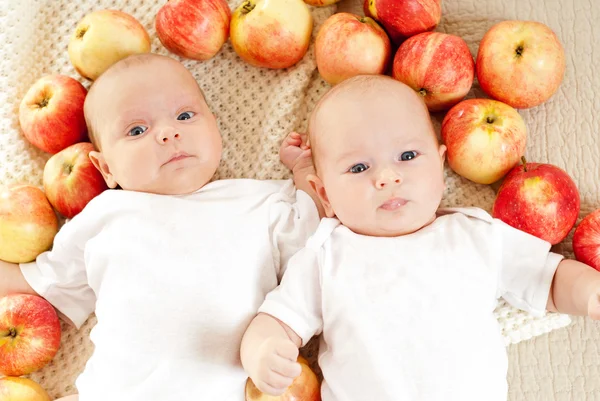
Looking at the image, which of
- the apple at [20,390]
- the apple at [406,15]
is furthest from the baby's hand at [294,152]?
the apple at [20,390]

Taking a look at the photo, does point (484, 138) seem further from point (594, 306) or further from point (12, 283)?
point (12, 283)

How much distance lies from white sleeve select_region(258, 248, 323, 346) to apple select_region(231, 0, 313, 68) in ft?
1.75

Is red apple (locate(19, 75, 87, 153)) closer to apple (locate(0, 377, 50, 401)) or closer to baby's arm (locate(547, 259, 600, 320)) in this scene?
apple (locate(0, 377, 50, 401))

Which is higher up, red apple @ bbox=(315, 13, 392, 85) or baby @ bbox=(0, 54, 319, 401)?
red apple @ bbox=(315, 13, 392, 85)

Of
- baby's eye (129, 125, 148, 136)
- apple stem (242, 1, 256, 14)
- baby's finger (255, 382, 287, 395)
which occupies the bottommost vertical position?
baby's finger (255, 382, 287, 395)

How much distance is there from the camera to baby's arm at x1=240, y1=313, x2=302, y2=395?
1.20 metres

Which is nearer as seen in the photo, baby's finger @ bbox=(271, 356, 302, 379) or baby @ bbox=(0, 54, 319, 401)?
baby's finger @ bbox=(271, 356, 302, 379)

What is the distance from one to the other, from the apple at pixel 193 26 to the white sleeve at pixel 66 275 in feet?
1.63

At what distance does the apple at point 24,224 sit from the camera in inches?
60.0

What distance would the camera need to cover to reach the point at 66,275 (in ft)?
5.02

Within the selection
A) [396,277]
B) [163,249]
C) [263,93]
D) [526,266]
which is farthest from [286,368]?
[263,93]

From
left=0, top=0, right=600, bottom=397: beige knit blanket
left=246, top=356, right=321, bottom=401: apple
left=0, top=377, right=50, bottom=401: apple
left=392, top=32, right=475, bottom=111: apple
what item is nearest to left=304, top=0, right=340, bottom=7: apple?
left=0, top=0, right=600, bottom=397: beige knit blanket

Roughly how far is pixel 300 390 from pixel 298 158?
54 centimetres

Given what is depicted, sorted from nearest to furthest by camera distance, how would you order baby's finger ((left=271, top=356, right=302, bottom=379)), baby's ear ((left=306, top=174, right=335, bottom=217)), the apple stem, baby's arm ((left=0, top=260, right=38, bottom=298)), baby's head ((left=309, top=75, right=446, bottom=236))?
baby's finger ((left=271, top=356, right=302, bottom=379)), baby's head ((left=309, top=75, right=446, bottom=236)), baby's ear ((left=306, top=174, right=335, bottom=217)), baby's arm ((left=0, top=260, right=38, bottom=298)), the apple stem
